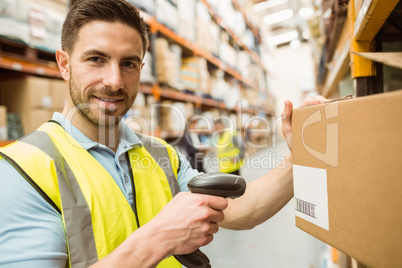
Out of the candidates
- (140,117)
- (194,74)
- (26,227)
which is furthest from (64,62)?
(194,74)

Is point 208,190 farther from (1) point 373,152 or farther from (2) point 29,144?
(2) point 29,144

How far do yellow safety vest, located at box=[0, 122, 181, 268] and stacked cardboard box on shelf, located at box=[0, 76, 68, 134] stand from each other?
0.96 metres

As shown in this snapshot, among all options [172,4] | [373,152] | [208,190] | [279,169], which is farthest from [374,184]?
[172,4]

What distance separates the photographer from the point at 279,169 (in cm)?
96

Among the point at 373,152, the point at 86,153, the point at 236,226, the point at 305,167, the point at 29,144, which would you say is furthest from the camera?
the point at 236,226

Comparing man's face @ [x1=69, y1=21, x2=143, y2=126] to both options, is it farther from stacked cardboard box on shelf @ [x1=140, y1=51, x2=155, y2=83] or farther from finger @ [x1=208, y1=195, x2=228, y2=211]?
stacked cardboard box on shelf @ [x1=140, y1=51, x2=155, y2=83]

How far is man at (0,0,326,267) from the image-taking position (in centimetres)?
62

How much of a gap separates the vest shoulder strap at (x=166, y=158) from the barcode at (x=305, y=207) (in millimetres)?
546

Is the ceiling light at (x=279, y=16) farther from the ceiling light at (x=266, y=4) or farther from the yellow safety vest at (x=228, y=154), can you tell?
the yellow safety vest at (x=228, y=154)

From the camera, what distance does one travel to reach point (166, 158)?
1.13 m

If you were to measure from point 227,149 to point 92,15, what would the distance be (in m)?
3.26

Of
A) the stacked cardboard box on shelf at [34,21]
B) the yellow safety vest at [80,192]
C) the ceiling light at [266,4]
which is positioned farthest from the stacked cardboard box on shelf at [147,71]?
the ceiling light at [266,4]

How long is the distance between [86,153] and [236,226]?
65cm

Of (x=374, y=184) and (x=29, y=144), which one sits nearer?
(x=374, y=184)
